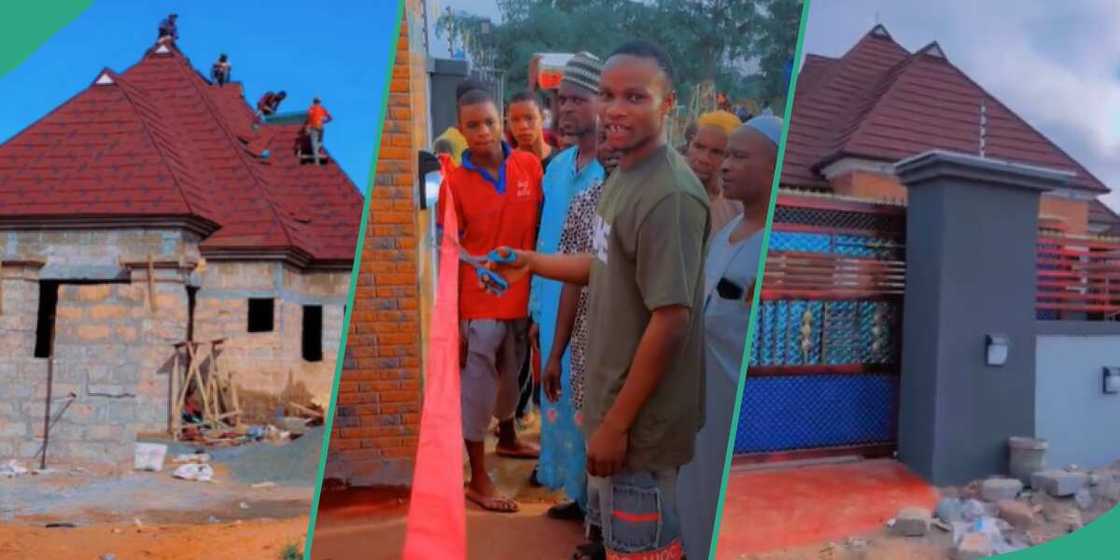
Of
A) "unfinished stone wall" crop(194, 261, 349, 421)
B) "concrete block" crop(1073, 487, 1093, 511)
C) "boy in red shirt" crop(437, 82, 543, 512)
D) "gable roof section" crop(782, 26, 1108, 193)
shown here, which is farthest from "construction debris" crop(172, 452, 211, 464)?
"concrete block" crop(1073, 487, 1093, 511)

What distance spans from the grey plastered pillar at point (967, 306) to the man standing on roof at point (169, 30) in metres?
2.53

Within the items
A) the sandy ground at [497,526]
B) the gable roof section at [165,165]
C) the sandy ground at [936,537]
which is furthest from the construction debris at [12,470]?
the sandy ground at [936,537]

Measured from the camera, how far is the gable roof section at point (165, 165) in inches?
134

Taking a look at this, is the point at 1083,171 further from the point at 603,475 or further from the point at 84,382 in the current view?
the point at 84,382

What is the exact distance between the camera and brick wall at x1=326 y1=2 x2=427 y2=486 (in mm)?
2021

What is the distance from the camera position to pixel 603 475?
1.93 metres

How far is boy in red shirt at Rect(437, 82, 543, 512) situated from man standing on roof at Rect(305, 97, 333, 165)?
87 centimetres

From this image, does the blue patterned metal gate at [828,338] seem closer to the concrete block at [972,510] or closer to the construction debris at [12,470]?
the concrete block at [972,510]

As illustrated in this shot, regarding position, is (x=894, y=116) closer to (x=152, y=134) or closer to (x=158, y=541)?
(x=152, y=134)

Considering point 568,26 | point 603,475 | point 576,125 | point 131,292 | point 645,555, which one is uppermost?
point 568,26

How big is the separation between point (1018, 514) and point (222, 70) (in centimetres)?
306

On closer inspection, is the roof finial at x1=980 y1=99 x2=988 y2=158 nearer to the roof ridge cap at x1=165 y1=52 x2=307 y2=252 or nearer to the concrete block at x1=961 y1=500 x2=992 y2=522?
the concrete block at x1=961 y1=500 x2=992 y2=522

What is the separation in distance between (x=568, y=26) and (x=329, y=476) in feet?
3.80

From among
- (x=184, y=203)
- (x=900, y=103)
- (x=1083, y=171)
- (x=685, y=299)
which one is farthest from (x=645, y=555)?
(x=184, y=203)
